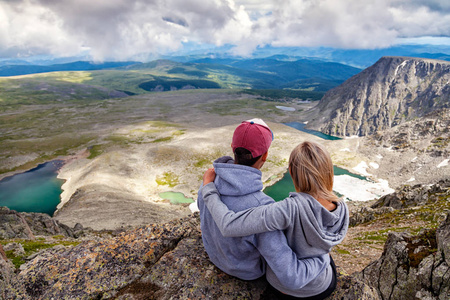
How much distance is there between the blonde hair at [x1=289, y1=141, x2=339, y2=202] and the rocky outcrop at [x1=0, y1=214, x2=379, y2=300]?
11.7 feet

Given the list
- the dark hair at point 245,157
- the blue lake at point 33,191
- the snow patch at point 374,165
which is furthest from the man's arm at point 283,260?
the snow patch at point 374,165

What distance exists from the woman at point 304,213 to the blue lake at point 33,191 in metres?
Answer: 77.7

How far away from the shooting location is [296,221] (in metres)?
5.09

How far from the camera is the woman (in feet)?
16.1

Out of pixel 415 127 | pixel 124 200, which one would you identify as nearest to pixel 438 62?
pixel 415 127

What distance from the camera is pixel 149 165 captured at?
87.7 m

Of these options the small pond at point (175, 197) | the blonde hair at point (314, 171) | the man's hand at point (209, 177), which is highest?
the blonde hair at point (314, 171)

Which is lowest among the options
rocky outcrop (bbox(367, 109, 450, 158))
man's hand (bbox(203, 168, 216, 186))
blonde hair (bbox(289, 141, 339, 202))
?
rocky outcrop (bbox(367, 109, 450, 158))

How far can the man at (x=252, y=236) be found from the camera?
16.8 ft

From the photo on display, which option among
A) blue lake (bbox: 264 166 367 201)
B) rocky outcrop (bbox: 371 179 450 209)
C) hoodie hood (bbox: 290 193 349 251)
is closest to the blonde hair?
hoodie hood (bbox: 290 193 349 251)

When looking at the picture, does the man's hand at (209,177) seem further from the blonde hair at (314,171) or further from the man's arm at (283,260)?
the blonde hair at (314,171)

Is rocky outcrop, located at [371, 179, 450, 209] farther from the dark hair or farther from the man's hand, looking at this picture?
the man's hand

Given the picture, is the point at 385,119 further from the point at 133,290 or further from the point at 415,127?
the point at 133,290

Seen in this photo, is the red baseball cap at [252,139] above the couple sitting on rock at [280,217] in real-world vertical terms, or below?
above
